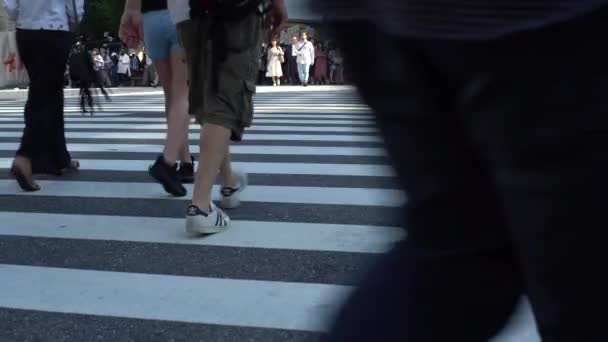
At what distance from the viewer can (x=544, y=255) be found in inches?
41.6

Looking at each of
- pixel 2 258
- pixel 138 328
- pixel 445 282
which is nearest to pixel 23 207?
pixel 2 258

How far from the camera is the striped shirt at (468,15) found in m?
0.99

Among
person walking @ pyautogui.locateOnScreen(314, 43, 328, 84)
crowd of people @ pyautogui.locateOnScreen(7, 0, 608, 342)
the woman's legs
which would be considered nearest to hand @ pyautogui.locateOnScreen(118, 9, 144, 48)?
the woman's legs

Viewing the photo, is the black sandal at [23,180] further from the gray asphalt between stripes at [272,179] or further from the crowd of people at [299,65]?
the crowd of people at [299,65]

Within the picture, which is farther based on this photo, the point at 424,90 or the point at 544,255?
the point at 424,90

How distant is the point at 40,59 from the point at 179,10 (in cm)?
152

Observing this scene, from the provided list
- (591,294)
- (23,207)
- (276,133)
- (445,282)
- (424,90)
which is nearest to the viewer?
(591,294)

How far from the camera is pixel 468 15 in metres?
1.04

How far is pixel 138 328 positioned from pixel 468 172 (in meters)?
1.78

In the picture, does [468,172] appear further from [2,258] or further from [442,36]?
[2,258]

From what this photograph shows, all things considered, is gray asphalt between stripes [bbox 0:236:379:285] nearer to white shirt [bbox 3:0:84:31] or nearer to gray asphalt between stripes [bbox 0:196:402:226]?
gray asphalt between stripes [bbox 0:196:402:226]

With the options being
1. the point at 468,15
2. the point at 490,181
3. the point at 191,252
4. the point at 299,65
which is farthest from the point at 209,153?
the point at 299,65

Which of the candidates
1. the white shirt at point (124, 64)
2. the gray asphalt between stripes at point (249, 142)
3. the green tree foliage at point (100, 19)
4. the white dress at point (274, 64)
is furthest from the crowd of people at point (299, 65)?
the green tree foliage at point (100, 19)

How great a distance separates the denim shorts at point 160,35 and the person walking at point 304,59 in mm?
20158
